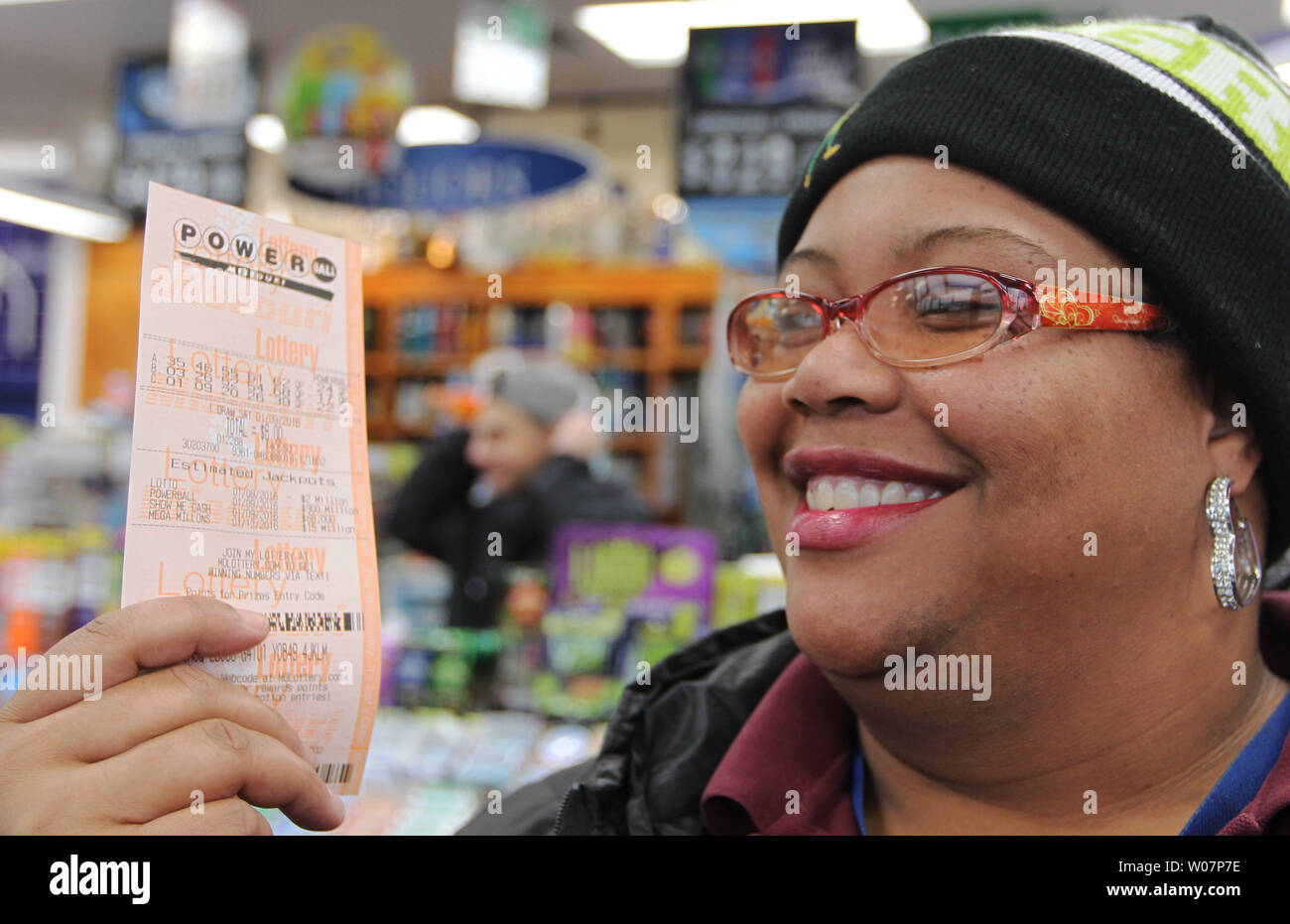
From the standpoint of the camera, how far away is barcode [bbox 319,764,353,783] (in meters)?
0.98

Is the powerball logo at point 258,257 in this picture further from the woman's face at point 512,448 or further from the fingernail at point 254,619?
the woman's face at point 512,448

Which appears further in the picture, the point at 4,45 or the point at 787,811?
the point at 4,45

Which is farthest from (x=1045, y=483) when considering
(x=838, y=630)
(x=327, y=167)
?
(x=327, y=167)

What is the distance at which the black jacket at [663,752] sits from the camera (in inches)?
47.4

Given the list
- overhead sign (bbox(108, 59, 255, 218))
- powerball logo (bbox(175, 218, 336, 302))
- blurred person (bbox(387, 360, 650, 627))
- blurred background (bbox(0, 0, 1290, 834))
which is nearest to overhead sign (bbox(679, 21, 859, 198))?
blurred background (bbox(0, 0, 1290, 834))

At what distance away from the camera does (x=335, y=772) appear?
0.99 metres

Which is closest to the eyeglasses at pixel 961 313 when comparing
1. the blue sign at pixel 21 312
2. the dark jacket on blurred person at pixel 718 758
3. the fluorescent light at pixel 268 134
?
the dark jacket on blurred person at pixel 718 758

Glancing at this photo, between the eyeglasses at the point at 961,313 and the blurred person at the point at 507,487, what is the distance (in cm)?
262

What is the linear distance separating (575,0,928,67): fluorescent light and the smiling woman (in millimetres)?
3906
